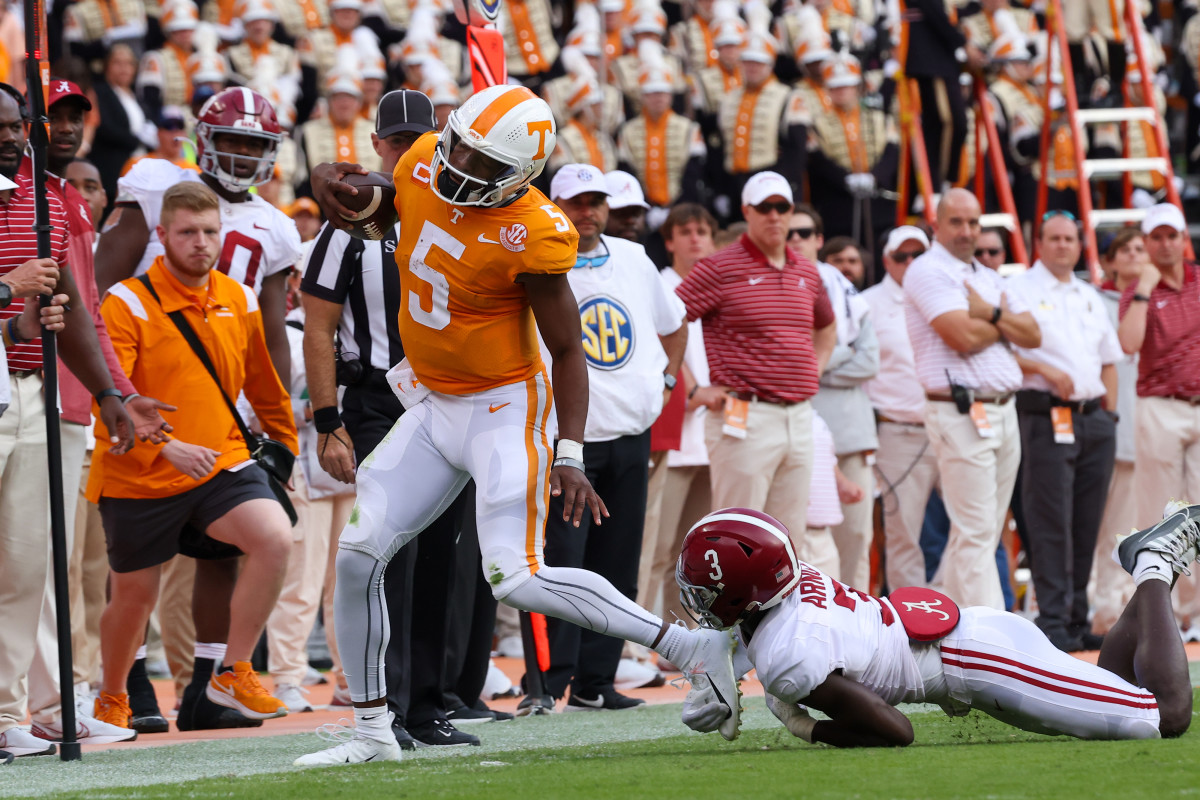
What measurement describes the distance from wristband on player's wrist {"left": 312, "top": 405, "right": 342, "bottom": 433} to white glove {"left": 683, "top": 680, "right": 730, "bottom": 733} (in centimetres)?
167

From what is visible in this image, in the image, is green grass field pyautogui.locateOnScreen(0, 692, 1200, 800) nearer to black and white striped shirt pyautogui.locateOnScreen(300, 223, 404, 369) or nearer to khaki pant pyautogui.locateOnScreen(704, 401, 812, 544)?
black and white striped shirt pyautogui.locateOnScreen(300, 223, 404, 369)

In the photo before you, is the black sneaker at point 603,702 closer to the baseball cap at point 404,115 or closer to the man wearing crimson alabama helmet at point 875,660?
the man wearing crimson alabama helmet at point 875,660

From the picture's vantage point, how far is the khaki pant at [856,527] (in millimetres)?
9734

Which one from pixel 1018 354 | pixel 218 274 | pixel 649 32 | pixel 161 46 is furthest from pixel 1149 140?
pixel 218 274

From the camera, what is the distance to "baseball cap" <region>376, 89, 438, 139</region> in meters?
6.06

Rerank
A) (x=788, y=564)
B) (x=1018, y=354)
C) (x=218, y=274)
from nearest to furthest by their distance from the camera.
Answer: (x=788, y=564) → (x=218, y=274) → (x=1018, y=354)

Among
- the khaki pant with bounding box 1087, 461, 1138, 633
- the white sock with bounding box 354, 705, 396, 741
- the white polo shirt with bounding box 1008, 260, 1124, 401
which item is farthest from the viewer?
the khaki pant with bounding box 1087, 461, 1138, 633

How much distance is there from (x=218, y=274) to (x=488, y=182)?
94.2 inches

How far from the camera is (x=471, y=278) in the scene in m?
4.96

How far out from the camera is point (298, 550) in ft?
27.2

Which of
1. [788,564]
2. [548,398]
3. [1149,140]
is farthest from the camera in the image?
[1149,140]

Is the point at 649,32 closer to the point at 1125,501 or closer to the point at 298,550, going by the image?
the point at 1125,501

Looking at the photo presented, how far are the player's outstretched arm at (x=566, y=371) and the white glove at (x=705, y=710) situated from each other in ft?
1.88

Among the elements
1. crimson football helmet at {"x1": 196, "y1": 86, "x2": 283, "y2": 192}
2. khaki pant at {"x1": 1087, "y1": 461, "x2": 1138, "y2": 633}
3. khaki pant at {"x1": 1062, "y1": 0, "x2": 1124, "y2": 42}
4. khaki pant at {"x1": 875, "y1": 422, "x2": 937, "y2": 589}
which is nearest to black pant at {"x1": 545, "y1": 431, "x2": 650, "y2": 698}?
crimson football helmet at {"x1": 196, "y1": 86, "x2": 283, "y2": 192}
